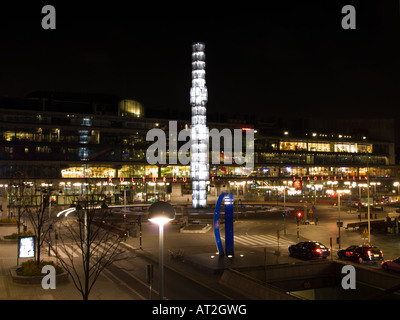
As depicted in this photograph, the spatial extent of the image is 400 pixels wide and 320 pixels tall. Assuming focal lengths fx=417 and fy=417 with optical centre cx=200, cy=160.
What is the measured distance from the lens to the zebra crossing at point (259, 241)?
3641cm

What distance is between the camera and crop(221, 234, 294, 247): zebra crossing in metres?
36.4

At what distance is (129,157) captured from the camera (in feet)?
323

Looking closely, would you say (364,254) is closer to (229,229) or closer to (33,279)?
(229,229)

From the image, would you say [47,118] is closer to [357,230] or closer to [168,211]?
[357,230]

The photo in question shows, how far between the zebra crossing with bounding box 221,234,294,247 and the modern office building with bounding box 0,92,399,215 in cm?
3925

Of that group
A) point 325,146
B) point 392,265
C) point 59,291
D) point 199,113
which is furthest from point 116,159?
point 392,265

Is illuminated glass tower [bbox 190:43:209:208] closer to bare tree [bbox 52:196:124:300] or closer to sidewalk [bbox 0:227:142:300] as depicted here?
bare tree [bbox 52:196:124:300]

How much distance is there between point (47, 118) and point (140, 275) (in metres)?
76.3

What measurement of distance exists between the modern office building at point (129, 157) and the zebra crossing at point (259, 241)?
129 feet

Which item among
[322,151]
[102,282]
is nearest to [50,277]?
[102,282]

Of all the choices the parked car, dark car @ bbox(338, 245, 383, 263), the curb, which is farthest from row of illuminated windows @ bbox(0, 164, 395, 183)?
the parked car

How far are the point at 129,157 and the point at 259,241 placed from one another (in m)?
64.7

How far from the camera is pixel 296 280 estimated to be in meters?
23.8

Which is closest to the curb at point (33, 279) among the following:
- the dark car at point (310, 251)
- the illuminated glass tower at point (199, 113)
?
the dark car at point (310, 251)
